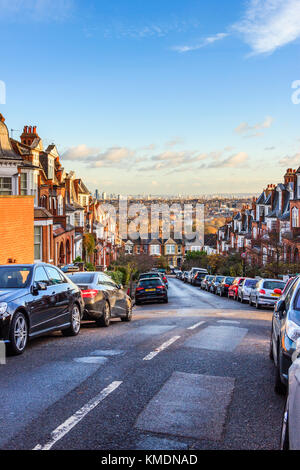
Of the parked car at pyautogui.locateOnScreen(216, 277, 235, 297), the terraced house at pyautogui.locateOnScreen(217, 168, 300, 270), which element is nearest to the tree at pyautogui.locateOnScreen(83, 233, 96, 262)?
the terraced house at pyautogui.locateOnScreen(217, 168, 300, 270)

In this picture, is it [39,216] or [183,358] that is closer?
[183,358]

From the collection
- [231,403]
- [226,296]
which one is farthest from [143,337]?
[226,296]

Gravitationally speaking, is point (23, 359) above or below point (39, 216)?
below

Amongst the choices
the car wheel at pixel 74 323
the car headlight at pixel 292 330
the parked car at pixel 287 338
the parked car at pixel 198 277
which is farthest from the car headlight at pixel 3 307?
the parked car at pixel 198 277

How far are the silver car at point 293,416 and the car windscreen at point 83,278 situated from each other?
1144cm

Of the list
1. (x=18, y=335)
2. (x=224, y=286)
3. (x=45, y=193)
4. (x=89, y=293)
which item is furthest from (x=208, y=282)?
(x=18, y=335)

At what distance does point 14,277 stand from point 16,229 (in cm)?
1558

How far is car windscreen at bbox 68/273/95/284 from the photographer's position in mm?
15406

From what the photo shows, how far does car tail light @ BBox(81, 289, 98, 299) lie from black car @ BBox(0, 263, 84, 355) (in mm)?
1294

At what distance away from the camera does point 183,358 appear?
31.3 ft

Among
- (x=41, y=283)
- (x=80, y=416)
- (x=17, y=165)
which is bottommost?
(x=80, y=416)
